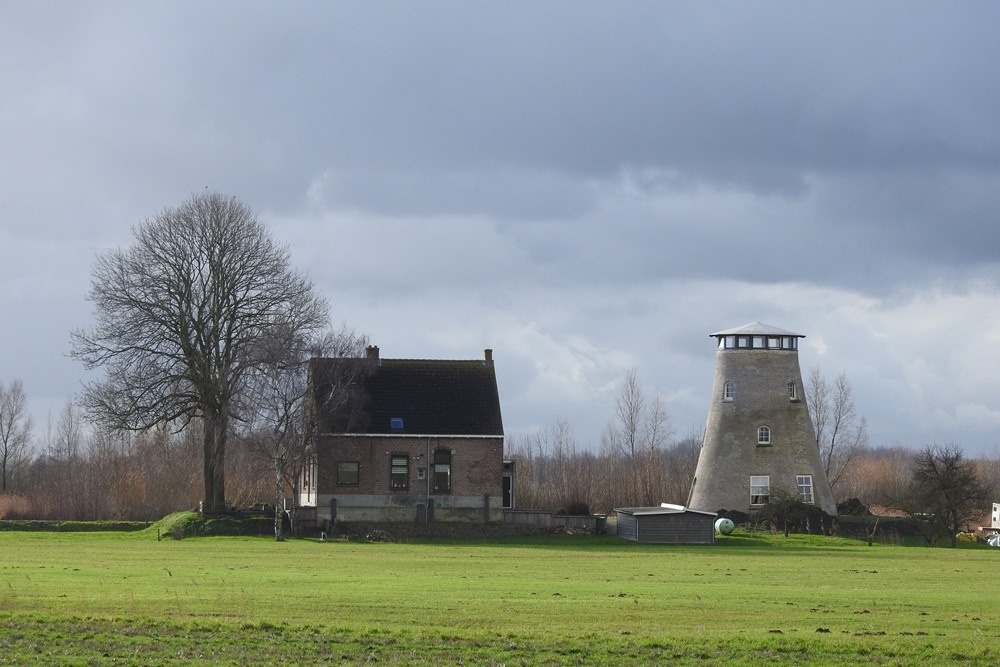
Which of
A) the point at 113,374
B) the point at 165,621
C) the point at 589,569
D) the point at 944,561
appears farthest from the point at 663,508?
the point at 165,621

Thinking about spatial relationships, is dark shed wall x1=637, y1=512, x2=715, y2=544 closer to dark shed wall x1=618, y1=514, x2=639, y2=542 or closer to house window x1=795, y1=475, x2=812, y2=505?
dark shed wall x1=618, y1=514, x2=639, y2=542

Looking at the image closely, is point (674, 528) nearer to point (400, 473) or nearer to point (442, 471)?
point (442, 471)

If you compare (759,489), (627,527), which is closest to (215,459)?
(627,527)

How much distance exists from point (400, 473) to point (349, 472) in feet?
7.77

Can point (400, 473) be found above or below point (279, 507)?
above

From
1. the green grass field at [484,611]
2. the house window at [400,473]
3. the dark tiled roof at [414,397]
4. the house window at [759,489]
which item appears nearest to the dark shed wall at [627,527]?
the dark tiled roof at [414,397]

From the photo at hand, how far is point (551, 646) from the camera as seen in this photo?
1752 centimetres

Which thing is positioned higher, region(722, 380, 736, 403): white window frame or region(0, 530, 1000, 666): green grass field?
region(722, 380, 736, 403): white window frame

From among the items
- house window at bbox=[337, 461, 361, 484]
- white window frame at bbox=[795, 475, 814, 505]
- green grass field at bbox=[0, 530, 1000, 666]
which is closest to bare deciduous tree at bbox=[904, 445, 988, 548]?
white window frame at bbox=[795, 475, 814, 505]

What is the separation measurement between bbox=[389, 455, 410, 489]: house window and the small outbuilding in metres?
11.4

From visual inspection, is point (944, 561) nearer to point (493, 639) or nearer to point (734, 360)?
point (734, 360)

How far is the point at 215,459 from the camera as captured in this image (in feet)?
187

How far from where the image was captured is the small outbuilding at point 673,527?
173ft

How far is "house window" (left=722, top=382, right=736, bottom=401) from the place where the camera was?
6750 centimetres
